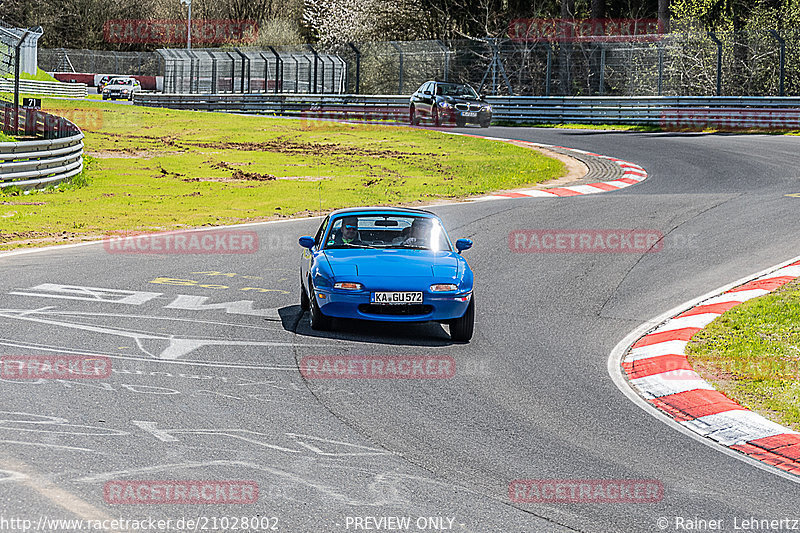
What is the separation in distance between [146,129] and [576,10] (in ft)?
92.8

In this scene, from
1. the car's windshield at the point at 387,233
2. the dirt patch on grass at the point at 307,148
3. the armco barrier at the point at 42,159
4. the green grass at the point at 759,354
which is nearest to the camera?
the green grass at the point at 759,354

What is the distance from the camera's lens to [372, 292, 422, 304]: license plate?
9709 millimetres

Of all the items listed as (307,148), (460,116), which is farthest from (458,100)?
(307,148)

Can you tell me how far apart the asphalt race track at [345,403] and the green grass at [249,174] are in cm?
462

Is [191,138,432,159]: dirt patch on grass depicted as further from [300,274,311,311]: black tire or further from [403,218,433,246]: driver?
[300,274,311,311]: black tire

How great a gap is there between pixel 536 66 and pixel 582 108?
5.49 m

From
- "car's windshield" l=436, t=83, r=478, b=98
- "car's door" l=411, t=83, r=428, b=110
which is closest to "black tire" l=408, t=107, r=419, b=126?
"car's door" l=411, t=83, r=428, b=110

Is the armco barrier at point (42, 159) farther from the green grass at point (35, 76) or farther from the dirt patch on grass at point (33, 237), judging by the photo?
the green grass at point (35, 76)

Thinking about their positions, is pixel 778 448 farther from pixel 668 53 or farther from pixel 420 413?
pixel 668 53

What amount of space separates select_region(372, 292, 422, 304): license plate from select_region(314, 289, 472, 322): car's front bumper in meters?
0.04

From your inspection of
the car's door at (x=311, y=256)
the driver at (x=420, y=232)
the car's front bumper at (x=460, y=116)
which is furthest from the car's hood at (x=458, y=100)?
the driver at (x=420, y=232)

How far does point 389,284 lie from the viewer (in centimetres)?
978

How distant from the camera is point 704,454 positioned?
6.76 m

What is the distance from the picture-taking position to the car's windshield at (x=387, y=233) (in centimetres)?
1088
